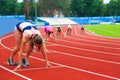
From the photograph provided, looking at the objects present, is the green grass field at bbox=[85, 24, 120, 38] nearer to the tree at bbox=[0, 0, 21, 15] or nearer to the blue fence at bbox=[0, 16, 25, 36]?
the blue fence at bbox=[0, 16, 25, 36]

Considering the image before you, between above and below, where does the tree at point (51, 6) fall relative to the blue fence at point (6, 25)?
below

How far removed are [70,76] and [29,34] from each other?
1623mm

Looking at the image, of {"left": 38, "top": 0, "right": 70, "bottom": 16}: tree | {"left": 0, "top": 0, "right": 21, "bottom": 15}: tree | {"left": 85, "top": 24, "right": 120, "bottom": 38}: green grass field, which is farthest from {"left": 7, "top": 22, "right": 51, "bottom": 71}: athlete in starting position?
{"left": 38, "top": 0, "right": 70, "bottom": 16}: tree

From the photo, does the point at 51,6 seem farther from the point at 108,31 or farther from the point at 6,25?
the point at 6,25

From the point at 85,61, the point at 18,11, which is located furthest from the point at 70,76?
the point at 18,11

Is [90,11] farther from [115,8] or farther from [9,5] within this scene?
[9,5]

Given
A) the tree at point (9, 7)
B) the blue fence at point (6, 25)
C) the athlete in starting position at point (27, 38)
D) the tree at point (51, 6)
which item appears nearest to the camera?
the athlete in starting position at point (27, 38)

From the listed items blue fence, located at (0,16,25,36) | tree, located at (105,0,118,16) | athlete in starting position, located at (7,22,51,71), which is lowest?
tree, located at (105,0,118,16)

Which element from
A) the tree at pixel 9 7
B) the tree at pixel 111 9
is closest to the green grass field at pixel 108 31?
the tree at pixel 9 7

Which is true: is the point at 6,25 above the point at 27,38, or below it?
below

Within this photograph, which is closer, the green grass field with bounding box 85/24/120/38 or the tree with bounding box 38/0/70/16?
the green grass field with bounding box 85/24/120/38

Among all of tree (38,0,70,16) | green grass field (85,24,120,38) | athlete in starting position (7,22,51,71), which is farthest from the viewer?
tree (38,0,70,16)

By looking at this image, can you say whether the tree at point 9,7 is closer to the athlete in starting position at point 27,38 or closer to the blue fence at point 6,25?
the blue fence at point 6,25

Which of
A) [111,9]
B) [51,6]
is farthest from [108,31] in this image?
[111,9]
